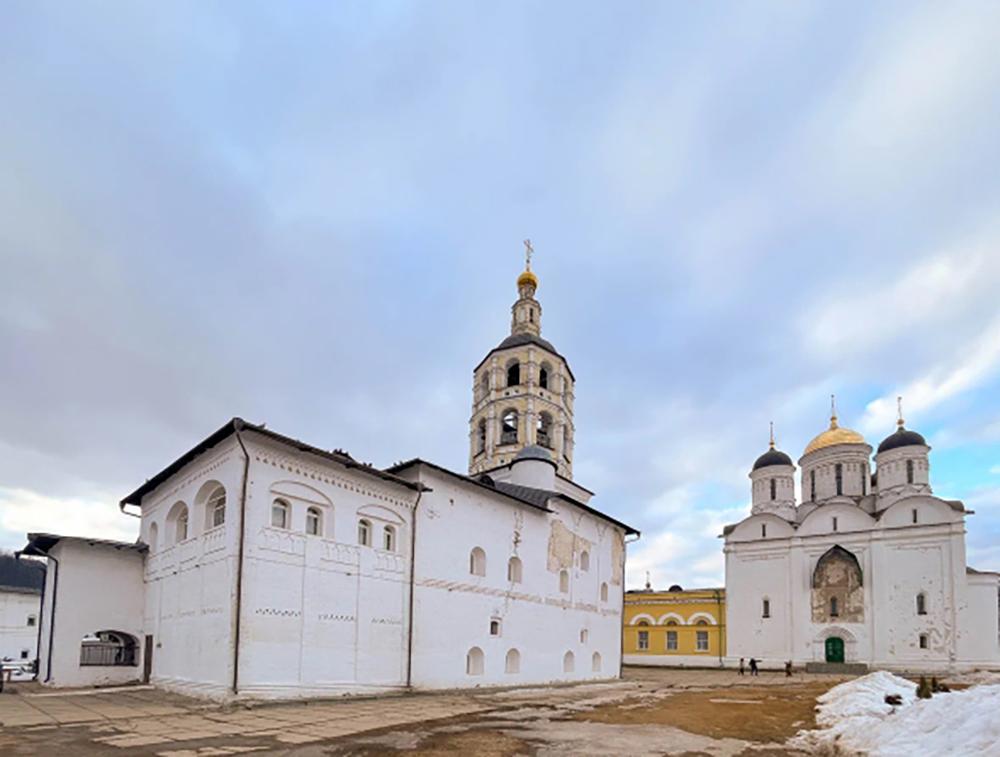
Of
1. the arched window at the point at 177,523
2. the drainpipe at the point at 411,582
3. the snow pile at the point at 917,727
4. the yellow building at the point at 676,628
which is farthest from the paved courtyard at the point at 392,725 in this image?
the yellow building at the point at 676,628

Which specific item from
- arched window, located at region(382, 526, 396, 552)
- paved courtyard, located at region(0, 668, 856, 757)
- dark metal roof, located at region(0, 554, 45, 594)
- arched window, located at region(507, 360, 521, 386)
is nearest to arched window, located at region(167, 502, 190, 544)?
paved courtyard, located at region(0, 668, 856, 757)

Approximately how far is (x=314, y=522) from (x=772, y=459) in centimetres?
3573

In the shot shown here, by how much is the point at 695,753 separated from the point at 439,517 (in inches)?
438

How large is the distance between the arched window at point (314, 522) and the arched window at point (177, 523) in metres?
4.29

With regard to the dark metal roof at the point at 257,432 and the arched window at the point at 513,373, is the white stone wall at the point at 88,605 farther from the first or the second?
the arched window at the point at 513,373

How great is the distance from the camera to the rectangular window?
41406mm

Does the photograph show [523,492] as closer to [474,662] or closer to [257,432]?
[474,662]

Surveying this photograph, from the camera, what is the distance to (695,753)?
1036 cm

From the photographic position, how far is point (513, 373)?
106 ft

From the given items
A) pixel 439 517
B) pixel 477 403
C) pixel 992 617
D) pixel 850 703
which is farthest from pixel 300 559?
pixel 992 617

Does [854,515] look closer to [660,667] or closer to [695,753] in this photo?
[660,667]

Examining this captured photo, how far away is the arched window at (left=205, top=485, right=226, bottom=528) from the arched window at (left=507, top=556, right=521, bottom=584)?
9619 millimetres

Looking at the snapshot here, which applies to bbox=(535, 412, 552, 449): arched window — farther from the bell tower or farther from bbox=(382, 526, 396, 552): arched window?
bbox=(382, 526, 396, 552): arched window

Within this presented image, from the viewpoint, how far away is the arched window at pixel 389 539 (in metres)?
18.8
